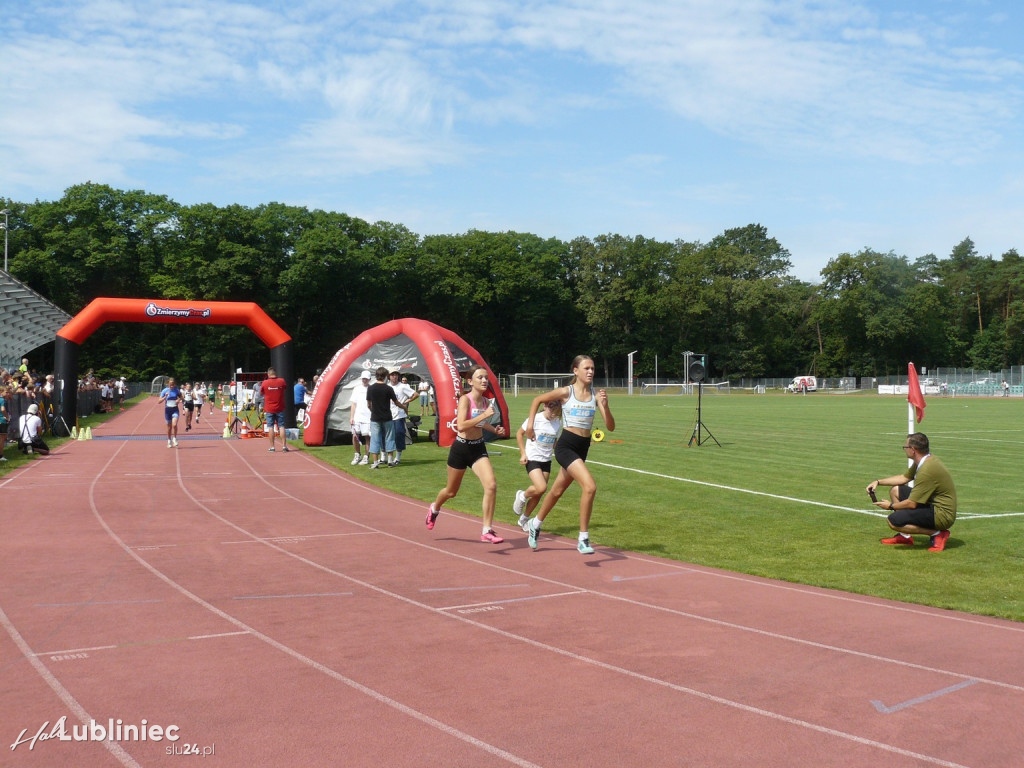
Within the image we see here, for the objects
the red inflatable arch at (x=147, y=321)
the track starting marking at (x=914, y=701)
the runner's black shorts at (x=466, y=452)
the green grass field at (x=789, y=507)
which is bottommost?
the green grass field at (x=789, y=507)

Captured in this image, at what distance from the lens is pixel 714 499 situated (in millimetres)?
13367

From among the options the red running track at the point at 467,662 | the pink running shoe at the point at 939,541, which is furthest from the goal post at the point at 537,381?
the red running track at the point at 467,662

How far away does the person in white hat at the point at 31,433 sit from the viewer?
2003 centimetres

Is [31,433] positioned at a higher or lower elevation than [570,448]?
lower

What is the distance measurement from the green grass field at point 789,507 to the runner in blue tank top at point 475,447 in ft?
4.17

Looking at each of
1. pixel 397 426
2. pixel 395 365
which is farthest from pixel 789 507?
pixel 395 365

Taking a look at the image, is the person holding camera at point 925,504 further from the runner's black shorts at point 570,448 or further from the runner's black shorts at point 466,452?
Answer: the runner's black shorts at point 466,452

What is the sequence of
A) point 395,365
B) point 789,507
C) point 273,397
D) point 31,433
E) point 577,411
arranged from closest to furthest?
point 577,411 → point 789,507 → point 31,433 → point 273,397 → point 395,365

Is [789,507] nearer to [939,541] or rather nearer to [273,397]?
[939,541]

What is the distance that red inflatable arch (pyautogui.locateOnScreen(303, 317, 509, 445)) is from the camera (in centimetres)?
2220

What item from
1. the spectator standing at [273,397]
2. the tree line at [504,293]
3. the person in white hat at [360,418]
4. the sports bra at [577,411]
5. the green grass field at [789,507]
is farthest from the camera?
the tree line at [504,293]

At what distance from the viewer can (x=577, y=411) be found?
9133 millimetres

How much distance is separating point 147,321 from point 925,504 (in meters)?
22.7

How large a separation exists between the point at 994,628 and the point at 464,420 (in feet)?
16.5
